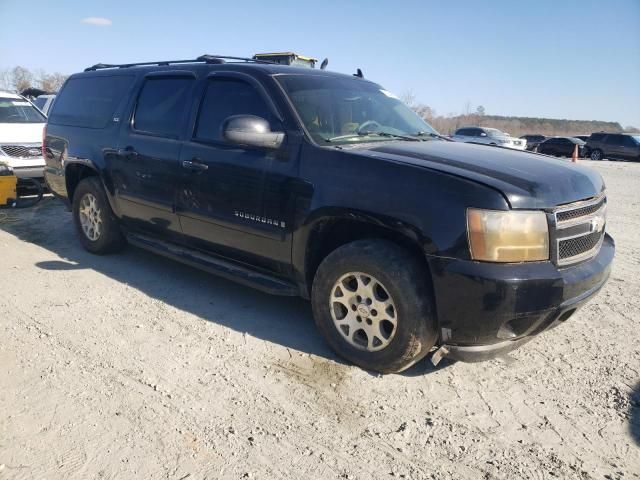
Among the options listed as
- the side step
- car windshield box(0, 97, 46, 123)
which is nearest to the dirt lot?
the side step

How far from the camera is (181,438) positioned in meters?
2.47

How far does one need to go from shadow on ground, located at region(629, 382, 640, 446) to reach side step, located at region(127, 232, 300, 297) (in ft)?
6.88

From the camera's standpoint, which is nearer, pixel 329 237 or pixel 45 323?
pixel 329 237

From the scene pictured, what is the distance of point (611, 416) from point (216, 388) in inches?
86.7

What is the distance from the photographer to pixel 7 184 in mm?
7387

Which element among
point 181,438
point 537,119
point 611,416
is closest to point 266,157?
point 181,438

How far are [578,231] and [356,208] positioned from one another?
1.28m

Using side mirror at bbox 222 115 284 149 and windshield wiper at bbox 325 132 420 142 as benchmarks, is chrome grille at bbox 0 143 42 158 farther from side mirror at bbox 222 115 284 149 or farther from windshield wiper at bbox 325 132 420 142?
windshield wiper at bbox 325 132 420 142

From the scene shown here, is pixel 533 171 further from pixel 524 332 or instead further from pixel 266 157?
pixel 266 157

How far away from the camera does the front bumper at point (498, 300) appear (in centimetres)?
260

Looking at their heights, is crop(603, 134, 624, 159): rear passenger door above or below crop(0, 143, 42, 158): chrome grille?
below

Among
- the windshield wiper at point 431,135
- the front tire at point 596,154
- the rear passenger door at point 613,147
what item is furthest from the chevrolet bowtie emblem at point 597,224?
the front tire at point 596,154

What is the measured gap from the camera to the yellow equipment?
7367mm

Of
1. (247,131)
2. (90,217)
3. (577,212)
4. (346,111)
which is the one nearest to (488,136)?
(90,217)
